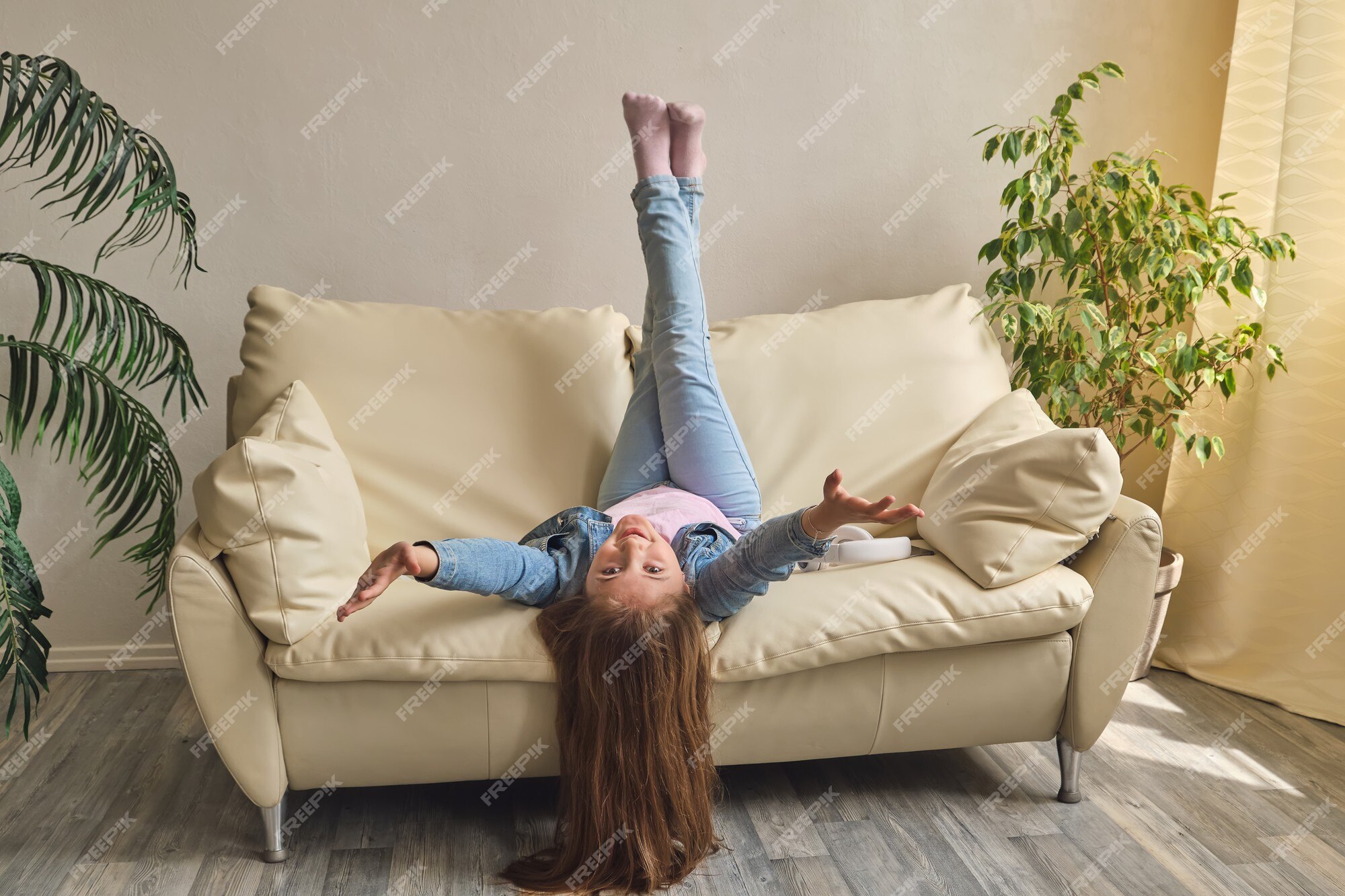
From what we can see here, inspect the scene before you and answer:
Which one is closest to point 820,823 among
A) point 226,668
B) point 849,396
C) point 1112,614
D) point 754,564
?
point 754,564

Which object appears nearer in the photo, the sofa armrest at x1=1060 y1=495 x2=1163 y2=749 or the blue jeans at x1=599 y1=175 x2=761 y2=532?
the sofa armrest at x1=1060 y1=495 x2=1163 y2=749

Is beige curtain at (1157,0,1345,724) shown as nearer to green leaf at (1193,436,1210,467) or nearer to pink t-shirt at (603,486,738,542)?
green leaf at (1193,436,1210,467)

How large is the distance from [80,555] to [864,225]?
2.15m

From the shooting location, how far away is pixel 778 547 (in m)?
1.56

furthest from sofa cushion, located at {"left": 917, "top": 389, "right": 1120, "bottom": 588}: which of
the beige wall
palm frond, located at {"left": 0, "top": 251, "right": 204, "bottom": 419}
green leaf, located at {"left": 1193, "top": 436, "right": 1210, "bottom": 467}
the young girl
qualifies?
palm frond, located at {"left": 0, "top": 251, "right": 204, "bottom": 419}

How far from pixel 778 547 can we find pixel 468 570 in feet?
1.60

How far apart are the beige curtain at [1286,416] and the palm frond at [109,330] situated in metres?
2.41

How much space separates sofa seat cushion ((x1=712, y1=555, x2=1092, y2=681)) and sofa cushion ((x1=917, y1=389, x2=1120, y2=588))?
1.8 inches

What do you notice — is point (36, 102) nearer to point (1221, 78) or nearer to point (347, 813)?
point (347, 813)

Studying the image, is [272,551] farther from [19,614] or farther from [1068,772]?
[1068,772]

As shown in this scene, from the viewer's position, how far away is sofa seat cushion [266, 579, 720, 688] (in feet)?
5.21

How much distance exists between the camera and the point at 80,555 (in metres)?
2.46

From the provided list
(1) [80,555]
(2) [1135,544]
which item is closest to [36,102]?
(1) [80,555]

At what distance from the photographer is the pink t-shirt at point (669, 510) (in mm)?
1915
